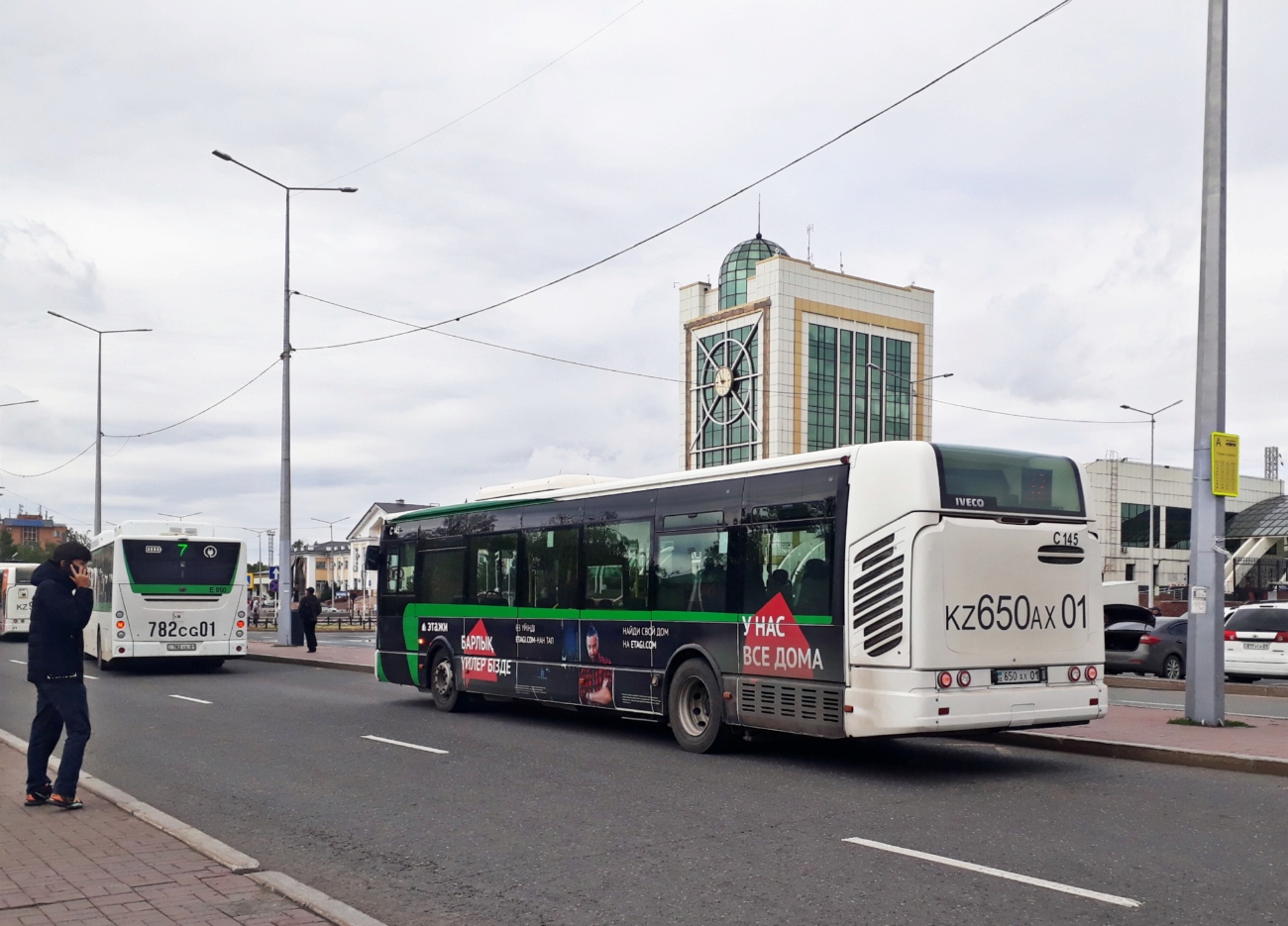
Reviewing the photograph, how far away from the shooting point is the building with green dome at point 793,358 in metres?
101

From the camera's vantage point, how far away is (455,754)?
1262cm

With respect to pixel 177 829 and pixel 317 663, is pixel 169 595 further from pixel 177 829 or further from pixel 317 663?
pixel 177 829

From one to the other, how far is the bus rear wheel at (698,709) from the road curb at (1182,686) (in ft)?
38.0

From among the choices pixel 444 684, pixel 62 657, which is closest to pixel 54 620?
pixel 62 657

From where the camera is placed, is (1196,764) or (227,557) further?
(227,557)

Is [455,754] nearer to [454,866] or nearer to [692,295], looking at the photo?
[454,866]

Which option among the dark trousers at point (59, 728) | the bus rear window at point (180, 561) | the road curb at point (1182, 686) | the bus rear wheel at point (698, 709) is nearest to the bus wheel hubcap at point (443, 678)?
the bus rear wheel at point (698, 709)

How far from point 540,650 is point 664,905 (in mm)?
9158

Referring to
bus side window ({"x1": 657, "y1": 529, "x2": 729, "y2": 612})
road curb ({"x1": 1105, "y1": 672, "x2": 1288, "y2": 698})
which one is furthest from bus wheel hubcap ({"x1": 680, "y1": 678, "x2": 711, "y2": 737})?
road curb ({"x1": 1105, "y1": 672, "x2": 1288, "y2": 698})

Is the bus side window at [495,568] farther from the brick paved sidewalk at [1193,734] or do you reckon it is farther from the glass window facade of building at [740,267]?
the glass window facade of building at [740,267]

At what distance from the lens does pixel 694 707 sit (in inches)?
519

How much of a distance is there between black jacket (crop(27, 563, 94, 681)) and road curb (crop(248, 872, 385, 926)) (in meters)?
2.79

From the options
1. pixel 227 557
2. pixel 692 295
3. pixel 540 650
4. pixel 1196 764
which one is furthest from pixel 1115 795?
pixel 692 295

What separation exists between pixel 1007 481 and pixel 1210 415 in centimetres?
450
